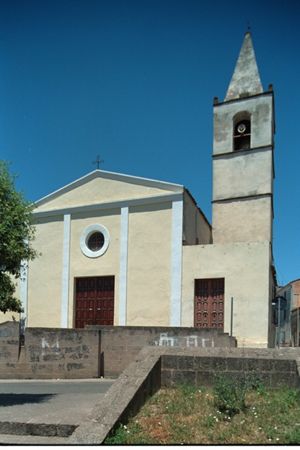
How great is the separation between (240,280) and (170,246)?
332 centimetres

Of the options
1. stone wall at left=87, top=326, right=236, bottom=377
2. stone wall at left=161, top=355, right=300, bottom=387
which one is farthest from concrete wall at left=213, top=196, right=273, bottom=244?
stone wall at left=161, top=355, right=300, bottom=387

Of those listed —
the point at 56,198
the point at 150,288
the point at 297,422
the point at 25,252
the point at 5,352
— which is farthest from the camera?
the point at 56,198

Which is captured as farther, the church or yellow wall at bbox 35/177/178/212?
yellow wall at bbox 35/177/178/212

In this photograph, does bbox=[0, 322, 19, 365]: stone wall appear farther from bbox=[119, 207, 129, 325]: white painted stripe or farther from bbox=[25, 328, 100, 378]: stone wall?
bbox=[119, 207, 129, 325]: white painted stripe

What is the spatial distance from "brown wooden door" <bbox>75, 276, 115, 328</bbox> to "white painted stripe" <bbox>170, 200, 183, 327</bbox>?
3.06 m

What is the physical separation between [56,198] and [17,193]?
47.1ft

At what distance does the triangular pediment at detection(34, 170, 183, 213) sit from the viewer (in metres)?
21.7

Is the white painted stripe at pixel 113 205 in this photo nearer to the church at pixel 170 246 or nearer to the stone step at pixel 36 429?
the church at pixel 170 246

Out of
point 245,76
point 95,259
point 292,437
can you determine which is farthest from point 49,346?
point 245,76

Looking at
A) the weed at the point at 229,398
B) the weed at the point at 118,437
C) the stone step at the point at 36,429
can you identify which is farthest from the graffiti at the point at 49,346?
the weed at the point at 118,437

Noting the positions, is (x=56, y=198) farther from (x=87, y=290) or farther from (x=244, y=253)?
(x=244, y=253)

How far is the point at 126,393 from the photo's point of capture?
664 centimetres

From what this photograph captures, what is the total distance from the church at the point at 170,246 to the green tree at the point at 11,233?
36.4 feet

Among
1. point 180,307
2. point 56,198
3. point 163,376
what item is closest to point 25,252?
point 163,376
